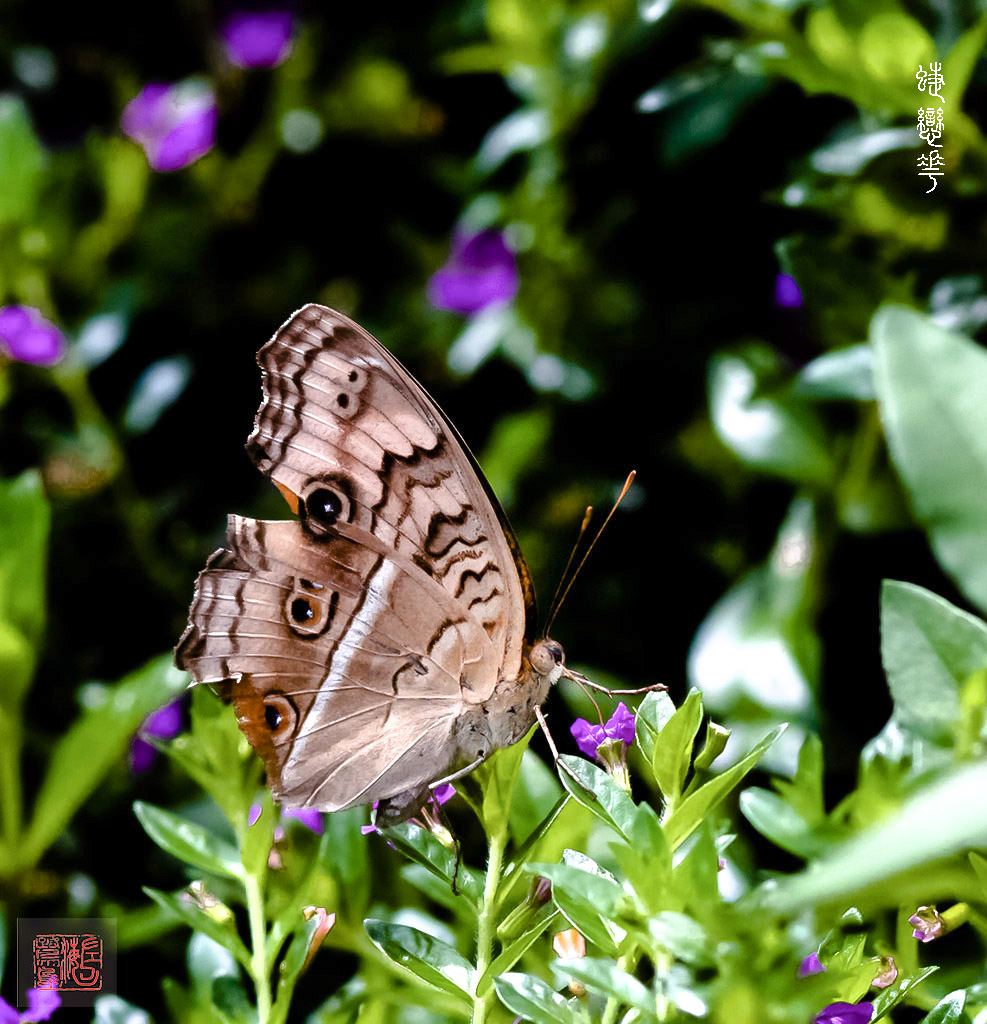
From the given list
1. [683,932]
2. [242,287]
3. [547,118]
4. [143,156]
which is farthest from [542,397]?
[683,932]

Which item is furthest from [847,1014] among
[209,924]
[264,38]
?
[264,38]

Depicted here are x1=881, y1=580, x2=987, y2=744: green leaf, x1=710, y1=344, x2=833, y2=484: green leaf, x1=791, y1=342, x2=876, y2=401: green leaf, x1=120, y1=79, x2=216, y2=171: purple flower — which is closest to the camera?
x1=881, y1=580, x2=987, y2=744: green leaf

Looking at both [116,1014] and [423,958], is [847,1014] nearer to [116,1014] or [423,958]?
[423,958]

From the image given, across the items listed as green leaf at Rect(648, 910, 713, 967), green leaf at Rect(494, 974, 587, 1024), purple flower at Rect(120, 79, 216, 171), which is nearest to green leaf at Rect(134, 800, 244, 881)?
green leaf at Rect(494, 974, 587, 1024)

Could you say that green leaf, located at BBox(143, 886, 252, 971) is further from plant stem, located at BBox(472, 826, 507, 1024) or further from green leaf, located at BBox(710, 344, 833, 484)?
green leaf, located at BBox(710, 344, 833, 484)

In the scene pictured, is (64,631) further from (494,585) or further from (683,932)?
(683,932)

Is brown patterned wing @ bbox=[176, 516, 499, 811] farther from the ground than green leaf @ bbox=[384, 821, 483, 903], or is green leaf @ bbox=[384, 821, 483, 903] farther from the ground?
brown patterned wing @ bbox=[176, 516, 499, 811]

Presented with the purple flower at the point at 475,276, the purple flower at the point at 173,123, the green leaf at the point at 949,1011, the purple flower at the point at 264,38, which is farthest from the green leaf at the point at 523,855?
the purple flower at the point at 264,38
